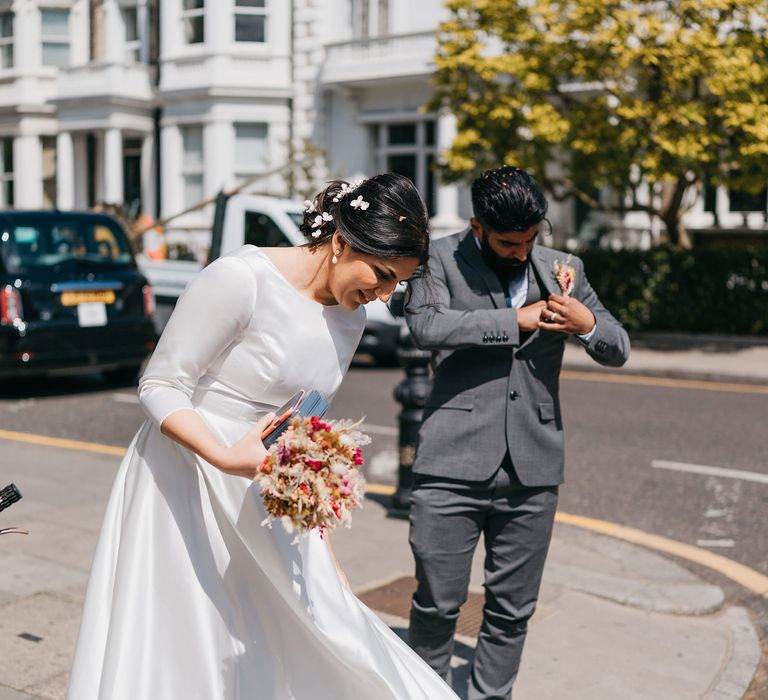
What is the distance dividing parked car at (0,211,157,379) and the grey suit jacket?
761 cm

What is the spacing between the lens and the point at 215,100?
25984 mm

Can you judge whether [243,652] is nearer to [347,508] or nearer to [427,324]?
[347,508]

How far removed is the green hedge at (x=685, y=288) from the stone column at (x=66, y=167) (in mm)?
17564

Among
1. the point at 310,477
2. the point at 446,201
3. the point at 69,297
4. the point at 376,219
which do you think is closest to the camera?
the point at 310,477

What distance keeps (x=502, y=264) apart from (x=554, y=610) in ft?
6.60

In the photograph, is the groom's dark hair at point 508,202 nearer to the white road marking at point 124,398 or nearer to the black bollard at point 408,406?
the black bollard at point 408,406

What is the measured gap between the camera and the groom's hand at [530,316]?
10.9 ft

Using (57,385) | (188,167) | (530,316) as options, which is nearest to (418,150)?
(188,167)

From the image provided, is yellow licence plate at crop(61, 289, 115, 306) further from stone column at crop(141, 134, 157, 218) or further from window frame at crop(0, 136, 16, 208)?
window frame at crop(0, 136, 16, 208)

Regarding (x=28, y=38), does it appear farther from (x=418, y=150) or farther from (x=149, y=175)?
(x=418, y=150)

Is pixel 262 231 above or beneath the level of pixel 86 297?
above

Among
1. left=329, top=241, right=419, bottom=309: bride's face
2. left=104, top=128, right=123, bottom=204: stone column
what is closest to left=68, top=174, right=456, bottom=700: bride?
left=329, top=241, right=419, bottom=309: bride's face

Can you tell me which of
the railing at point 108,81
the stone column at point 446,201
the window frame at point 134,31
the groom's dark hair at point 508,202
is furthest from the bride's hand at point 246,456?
the window frame at point 134,31

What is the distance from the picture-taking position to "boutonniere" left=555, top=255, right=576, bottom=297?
3371 mm
